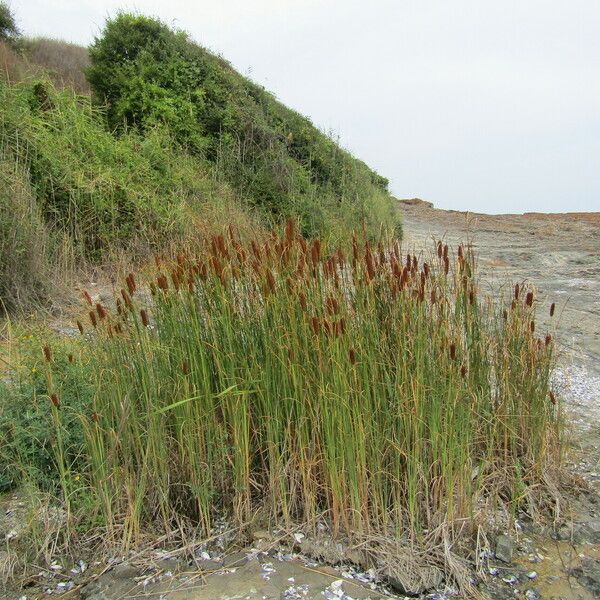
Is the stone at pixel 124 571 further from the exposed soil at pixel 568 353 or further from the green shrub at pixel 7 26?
the green shrub at pixel 7 26

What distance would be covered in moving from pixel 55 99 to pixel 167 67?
2739 mm

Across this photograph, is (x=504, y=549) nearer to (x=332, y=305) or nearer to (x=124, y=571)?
(x=332, y=305)

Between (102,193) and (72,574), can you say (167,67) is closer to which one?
(102,193)

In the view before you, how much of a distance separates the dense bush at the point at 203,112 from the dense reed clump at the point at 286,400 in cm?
685

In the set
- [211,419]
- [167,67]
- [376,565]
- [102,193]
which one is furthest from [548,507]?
[167,67]

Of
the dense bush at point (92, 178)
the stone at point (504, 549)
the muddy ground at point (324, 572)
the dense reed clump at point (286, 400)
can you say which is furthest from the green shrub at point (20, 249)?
the stone at point (504, 549)

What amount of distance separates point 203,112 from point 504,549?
32.7 feet

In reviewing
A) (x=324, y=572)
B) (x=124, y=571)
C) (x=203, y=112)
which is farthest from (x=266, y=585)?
(x=203, y=112)

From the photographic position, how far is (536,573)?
3.13 m

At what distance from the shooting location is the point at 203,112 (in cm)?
1180

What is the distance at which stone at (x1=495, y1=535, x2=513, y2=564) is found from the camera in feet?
10.4

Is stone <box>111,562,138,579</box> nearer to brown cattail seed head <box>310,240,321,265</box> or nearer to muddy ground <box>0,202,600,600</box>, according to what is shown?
muddy ground <box>0,202,600,600</box>

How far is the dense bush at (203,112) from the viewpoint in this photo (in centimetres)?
1095

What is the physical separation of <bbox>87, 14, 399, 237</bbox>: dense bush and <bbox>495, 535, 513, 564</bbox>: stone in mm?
7171
